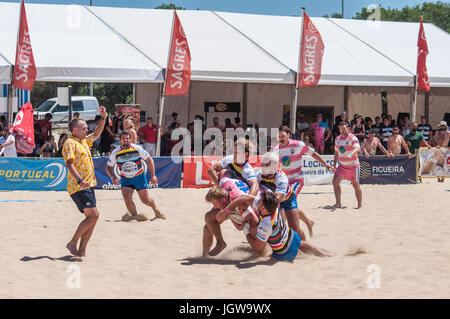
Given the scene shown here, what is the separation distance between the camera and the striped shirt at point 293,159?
873 centimetres

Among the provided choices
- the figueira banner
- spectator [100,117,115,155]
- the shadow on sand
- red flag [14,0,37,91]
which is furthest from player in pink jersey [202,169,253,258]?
spectator [100,117,115,155]

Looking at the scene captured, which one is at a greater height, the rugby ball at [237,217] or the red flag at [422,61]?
the red flag at [422,61]

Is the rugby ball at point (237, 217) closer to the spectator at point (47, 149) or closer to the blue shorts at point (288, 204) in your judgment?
the blue shorts at point (288, 204)

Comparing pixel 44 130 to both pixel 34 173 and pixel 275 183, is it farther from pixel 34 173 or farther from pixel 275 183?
pixel 275 183

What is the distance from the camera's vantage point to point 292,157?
28.8 ft

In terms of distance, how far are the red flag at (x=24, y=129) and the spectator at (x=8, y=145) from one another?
89 mm

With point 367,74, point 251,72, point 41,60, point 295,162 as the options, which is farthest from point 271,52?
point 295,162

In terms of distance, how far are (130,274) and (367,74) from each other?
1291 cm

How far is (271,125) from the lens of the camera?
20234 mm

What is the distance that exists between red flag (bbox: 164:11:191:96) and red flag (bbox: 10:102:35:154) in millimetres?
3248

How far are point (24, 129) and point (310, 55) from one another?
23.8ft

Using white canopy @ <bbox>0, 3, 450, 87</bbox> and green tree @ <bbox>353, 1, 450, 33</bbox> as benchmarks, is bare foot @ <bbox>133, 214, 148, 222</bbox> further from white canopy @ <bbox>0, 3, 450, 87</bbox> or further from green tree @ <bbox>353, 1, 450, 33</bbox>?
green tree @ <bbox>353, 1, 450, 33</bbox>

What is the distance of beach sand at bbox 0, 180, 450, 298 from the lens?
18.2ft

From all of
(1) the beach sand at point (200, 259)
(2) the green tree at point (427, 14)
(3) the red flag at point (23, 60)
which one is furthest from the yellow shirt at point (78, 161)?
(2) the green tree at point (427, 14)
